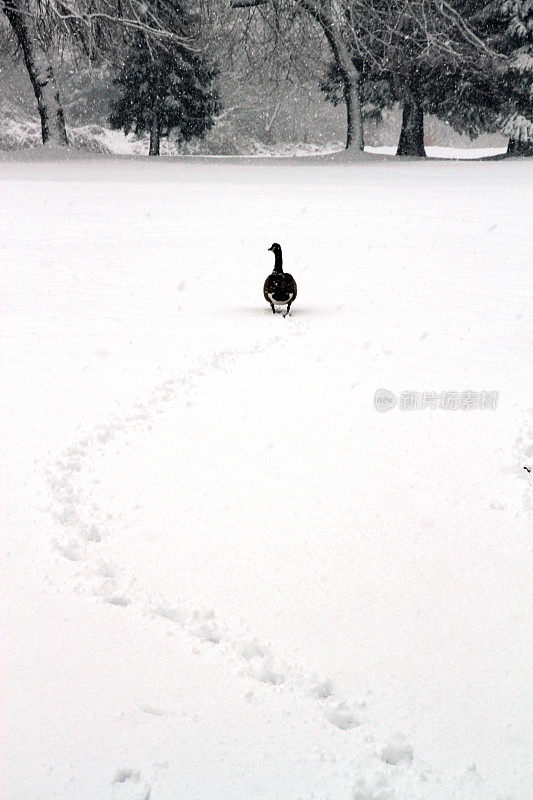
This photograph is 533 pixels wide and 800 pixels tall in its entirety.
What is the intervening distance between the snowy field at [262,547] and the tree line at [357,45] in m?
14.5

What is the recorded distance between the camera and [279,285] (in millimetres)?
8359

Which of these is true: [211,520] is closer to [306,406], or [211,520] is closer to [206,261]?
[306,406]

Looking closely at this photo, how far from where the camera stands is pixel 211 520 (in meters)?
4.39

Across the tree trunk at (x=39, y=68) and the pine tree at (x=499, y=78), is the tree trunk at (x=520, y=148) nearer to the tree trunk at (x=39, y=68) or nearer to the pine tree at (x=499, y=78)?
the pine tree at (x=499, y=78)

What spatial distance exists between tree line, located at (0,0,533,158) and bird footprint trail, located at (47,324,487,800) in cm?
1740

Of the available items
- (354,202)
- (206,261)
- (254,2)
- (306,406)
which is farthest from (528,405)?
(254,2)

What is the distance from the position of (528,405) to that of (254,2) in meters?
22.6

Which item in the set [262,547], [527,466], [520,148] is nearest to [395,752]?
[262,547]

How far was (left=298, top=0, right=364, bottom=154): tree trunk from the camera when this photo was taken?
923 inches

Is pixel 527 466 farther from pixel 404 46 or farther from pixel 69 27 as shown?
pixel 404 46

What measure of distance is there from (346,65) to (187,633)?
2487 centimetres

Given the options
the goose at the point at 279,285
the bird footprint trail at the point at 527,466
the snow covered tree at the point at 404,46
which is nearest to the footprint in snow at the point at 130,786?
the bird footprint trail at the point at 527,466
